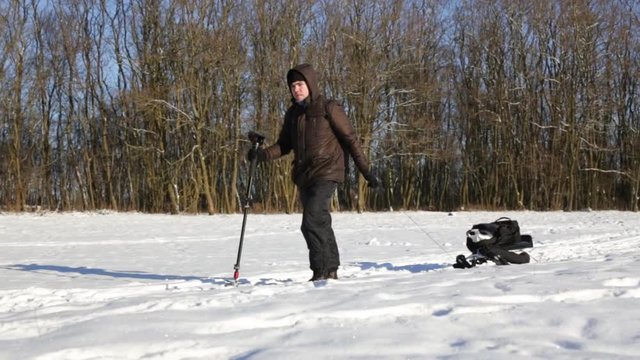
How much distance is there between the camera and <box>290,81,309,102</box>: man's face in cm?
593

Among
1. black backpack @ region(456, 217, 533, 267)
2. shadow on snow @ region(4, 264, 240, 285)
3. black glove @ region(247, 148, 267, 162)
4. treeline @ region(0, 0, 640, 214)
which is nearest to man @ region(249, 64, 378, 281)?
black glove @ region(247, 148, 267, 162)

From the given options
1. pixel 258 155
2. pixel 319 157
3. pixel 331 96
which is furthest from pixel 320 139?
pixel 331 96

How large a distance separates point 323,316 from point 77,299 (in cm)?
263

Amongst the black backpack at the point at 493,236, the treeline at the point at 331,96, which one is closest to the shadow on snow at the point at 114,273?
the black backpack at the point at 493,236

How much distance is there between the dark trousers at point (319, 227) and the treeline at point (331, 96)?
23.3 m

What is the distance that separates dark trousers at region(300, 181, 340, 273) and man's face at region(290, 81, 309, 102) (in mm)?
844

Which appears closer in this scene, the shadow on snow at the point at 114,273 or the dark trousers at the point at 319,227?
the dark trousers at the point at 319,227

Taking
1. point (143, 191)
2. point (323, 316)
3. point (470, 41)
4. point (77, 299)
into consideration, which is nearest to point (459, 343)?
point (323, 316)

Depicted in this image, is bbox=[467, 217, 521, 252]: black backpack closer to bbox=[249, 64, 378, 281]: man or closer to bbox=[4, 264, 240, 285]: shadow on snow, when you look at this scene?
bbox=[249, 64, 378, 281]: man

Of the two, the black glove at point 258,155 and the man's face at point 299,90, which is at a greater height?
the man's face at point 299,90

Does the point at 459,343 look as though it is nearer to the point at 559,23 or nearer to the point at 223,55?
the point at 223,55

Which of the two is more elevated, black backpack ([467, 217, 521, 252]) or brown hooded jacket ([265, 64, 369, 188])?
brown hooded jacket ([265, 64, 369, 188])

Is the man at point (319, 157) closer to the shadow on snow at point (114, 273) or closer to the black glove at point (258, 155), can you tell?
the black glove at point (258, 155)

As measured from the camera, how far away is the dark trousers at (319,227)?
232 inches
